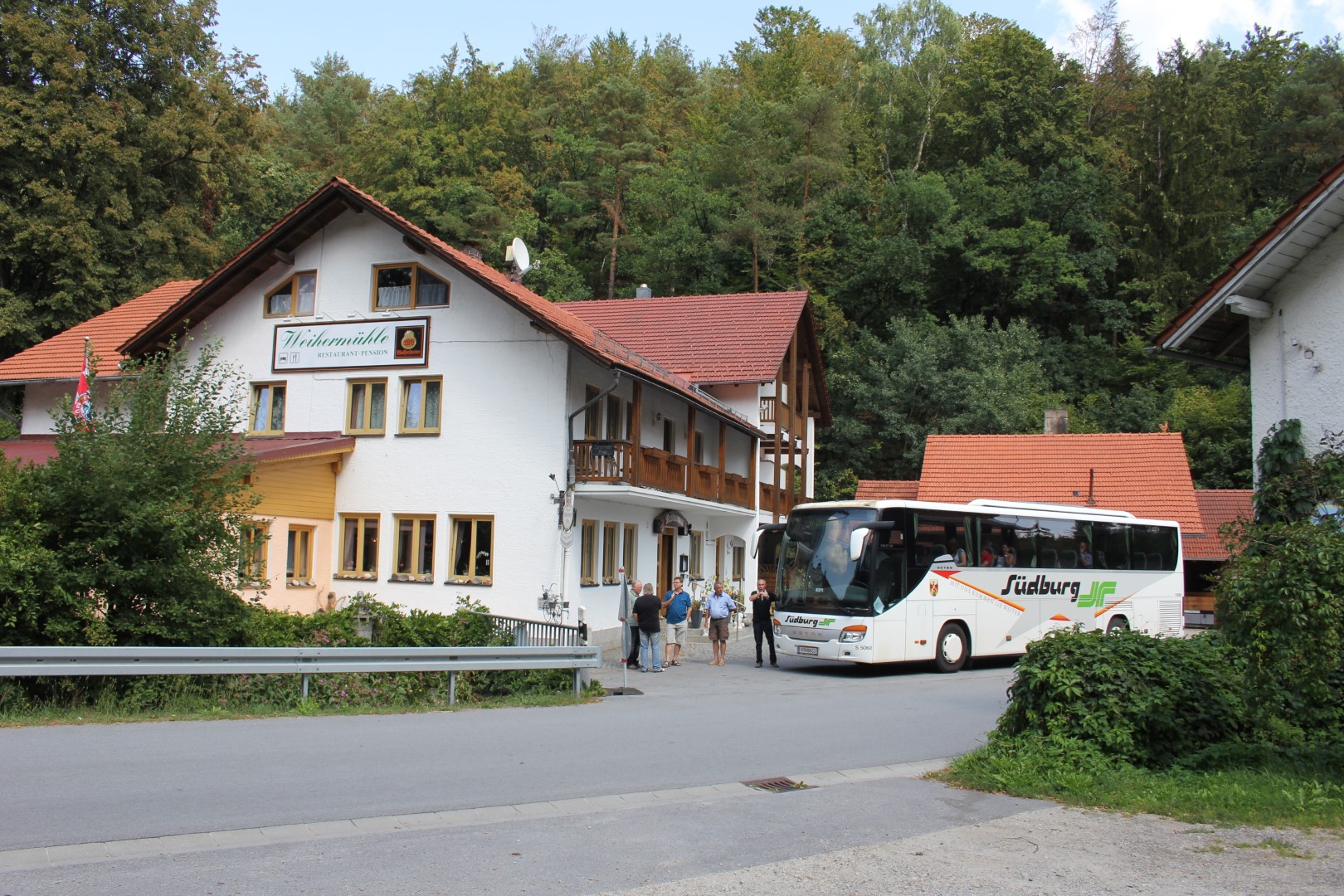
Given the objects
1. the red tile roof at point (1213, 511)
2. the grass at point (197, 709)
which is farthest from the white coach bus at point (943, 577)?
the red tile roof at point (1213, 511)

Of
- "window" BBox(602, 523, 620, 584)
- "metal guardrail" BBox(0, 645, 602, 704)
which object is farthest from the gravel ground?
"window" BBox(602, 523, 620, 584)

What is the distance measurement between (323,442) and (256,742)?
555 inches

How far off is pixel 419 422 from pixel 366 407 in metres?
1.47

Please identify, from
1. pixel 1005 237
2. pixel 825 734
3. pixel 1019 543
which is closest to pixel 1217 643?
pixel 825 734

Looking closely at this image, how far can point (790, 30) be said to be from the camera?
70688mm

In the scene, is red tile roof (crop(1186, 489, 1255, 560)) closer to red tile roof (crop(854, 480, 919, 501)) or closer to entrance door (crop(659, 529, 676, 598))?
red tile roof (crop(854, 480, 919, 501))

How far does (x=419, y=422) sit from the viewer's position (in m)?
25.1

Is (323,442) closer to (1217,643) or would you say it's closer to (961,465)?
(1217,643)

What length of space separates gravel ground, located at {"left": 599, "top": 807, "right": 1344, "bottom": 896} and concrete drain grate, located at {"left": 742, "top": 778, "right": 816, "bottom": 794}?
6.54 feet

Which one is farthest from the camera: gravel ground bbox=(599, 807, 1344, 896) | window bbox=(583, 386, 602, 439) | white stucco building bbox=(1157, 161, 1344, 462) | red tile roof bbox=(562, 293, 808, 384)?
red tile roof bbox=(562, 293, 808, 384)

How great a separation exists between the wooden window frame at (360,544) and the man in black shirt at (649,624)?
23.9 ft

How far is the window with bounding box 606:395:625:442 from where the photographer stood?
2655 centimetres

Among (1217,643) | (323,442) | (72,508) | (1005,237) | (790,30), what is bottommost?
Result: (1217,643)

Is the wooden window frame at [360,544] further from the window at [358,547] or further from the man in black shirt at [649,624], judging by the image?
the man in black shirt at [649,624]
